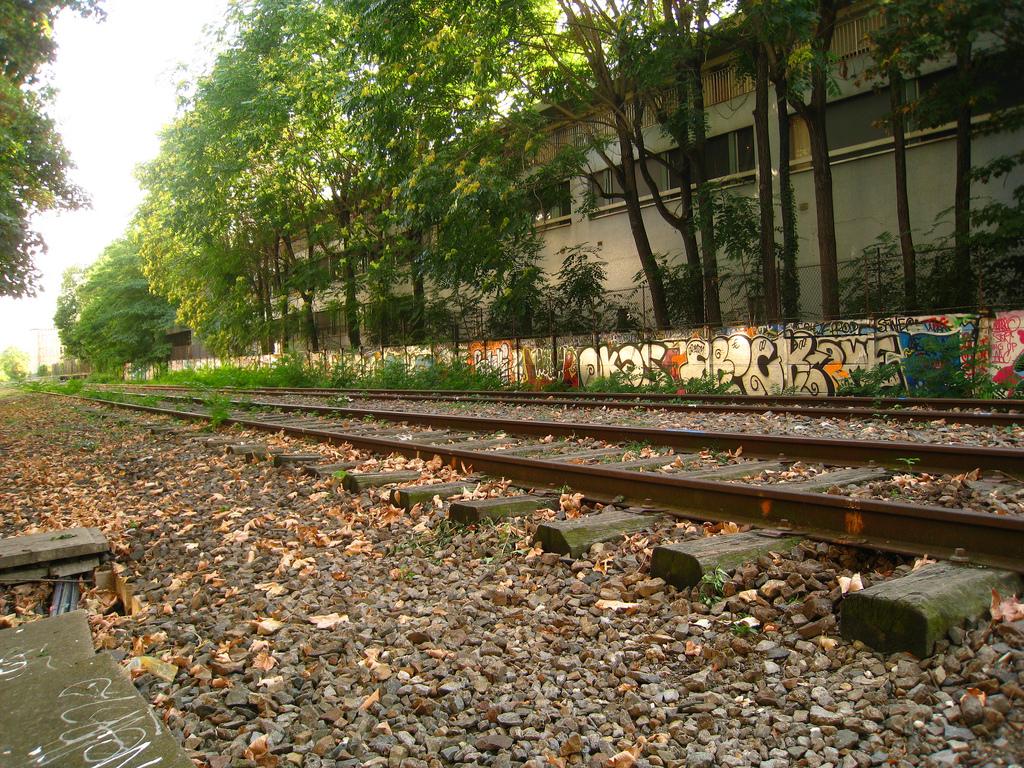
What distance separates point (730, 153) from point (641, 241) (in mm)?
4644

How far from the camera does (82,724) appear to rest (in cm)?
250

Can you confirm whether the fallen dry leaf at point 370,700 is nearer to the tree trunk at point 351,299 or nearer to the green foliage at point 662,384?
the green foliage at point 662,384

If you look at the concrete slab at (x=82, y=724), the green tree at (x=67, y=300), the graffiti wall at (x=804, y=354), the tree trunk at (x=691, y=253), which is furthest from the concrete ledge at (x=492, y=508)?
the green tree at (x=67, y=300)

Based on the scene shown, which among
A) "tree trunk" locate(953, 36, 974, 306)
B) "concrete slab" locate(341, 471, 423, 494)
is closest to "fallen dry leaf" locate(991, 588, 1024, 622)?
"concrete slab" locate(341, 471, 423, 494)

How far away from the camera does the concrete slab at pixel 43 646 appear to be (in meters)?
2.99

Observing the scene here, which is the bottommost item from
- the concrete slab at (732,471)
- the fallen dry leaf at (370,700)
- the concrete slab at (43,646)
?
the fallen dry leaf at (370,700)

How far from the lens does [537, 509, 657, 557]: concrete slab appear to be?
4293mm

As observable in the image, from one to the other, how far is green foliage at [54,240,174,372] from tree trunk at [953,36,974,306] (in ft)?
170

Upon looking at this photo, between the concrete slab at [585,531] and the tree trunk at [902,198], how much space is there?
13.7m

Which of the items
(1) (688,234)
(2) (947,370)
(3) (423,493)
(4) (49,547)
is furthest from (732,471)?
(1) (688,234)

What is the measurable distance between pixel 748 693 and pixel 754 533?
1.50 m

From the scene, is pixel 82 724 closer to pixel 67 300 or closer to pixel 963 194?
pixel 963 194

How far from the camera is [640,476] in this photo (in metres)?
5.27

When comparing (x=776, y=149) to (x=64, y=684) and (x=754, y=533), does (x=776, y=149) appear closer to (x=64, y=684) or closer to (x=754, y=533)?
(x=754, y=533)
